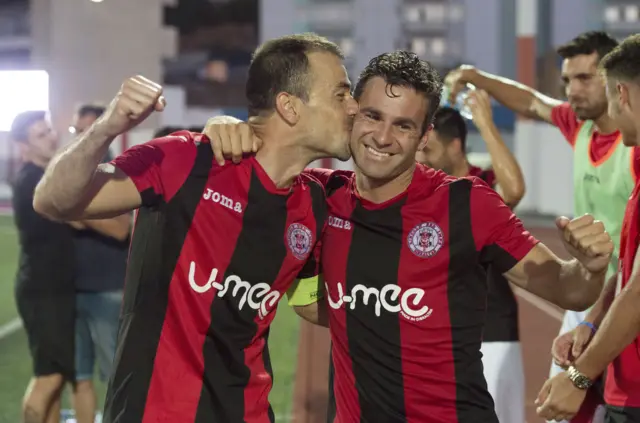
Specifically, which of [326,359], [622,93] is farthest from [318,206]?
[326,359]

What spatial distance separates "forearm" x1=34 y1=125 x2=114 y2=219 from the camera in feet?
5.99

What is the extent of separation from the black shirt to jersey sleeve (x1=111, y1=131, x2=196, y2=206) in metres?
2.66

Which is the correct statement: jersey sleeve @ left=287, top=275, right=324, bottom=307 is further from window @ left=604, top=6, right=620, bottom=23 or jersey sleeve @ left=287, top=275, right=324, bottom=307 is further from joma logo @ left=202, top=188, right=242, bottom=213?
window @ left=604, top=6, right=620, bottom=23

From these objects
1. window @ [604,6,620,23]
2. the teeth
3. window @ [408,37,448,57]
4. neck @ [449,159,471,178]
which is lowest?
neck @ [449,159,471,178]

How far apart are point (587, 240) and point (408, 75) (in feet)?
2.44

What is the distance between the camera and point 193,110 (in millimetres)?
26062

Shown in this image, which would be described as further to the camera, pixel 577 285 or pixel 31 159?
pixel 31 159

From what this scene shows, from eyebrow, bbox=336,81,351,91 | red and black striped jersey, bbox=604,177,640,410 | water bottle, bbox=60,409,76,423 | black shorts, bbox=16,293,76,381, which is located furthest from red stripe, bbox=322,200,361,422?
water bottle, bbox=60,409,76,423

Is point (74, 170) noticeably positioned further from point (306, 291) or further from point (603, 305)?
point (603, 305)

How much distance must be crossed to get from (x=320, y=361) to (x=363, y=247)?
4.97 m

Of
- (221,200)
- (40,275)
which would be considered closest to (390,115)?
(221,200)

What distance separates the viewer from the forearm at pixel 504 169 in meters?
3.74

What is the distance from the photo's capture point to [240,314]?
216 centimetres

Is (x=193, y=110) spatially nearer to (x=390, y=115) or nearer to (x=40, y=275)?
(x=40, y=275)
